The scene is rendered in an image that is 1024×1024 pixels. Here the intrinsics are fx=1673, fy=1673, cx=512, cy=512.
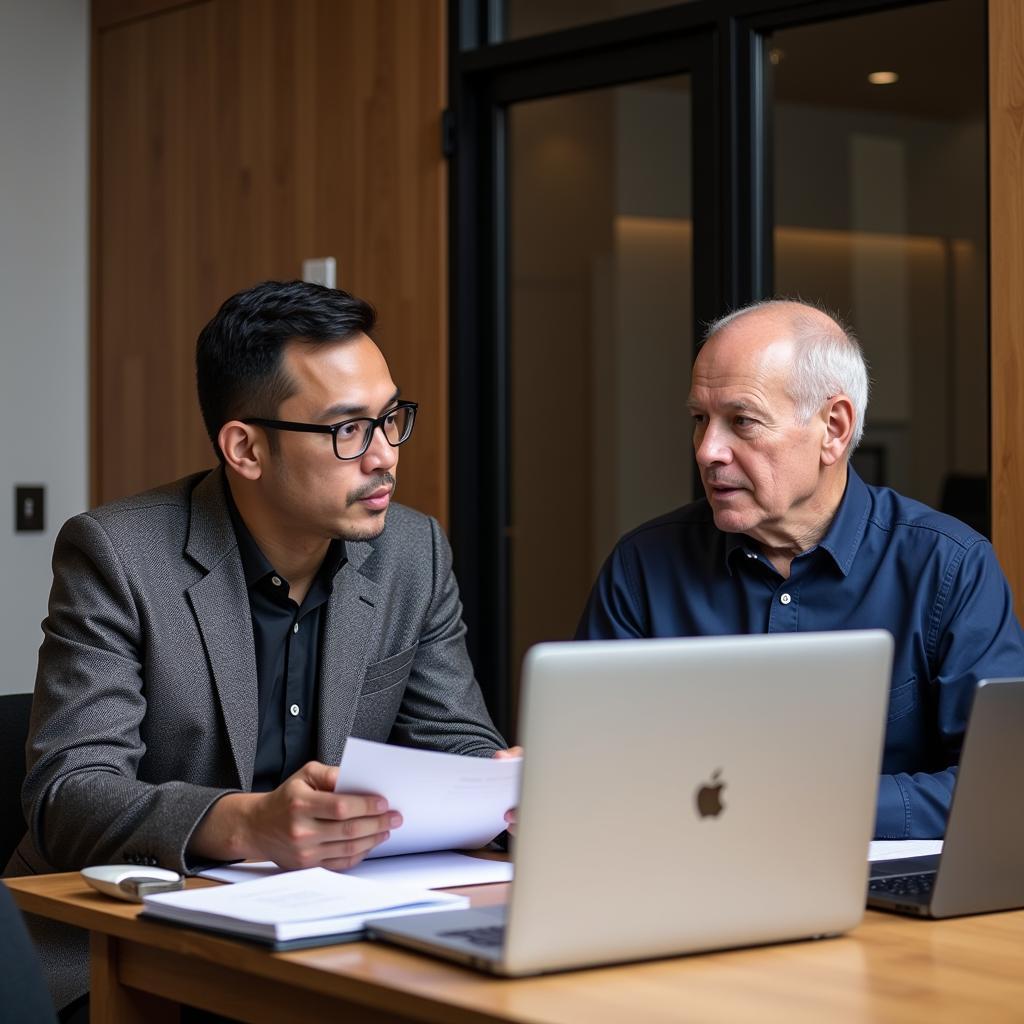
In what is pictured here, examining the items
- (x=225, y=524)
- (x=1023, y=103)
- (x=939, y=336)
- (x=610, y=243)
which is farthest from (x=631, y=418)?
(x=939, y=336)

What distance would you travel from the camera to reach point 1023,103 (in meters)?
2.74

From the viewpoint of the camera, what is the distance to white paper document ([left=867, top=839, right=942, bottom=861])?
69.2 inches

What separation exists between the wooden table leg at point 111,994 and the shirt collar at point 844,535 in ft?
3.47

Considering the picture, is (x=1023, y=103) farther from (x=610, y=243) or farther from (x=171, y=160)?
(x=171, y=160)

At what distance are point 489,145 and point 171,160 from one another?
106 centimetres

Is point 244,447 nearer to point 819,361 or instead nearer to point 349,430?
point 349,430

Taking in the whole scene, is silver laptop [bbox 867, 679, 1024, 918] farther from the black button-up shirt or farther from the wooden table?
the black button-up shirt

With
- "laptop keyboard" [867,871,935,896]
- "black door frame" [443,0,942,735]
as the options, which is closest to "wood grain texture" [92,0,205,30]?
"black door frame" [443,0,942,735]

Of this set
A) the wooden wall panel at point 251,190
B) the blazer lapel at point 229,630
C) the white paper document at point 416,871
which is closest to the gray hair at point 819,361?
the blazer lapel at point 229,630

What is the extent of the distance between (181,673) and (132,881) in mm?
507

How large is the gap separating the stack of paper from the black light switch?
9.82 feet

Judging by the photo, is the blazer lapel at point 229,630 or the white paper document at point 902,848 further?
the blazer lapel at point 229,630

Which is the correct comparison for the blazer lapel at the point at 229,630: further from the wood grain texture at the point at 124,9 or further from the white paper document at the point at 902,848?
the wood grain texture at the point at 124,9

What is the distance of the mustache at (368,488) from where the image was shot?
2.12 meters
